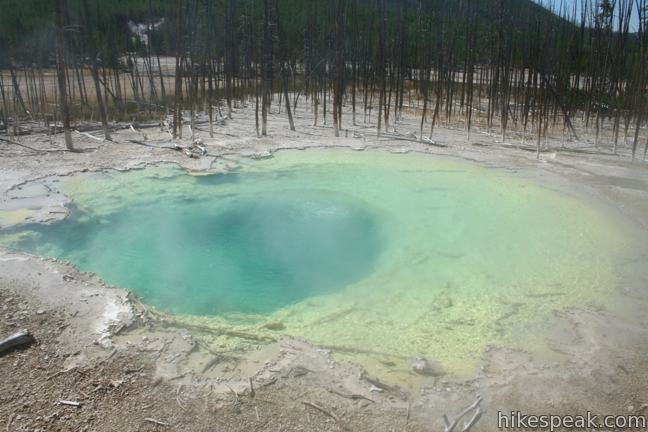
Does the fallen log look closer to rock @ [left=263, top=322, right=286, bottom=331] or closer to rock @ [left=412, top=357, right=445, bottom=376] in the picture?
rock @ [left=263, top=322, right=286, bottom=331]

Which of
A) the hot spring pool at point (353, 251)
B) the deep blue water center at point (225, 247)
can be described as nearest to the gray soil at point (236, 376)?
the hot spring pool at point (353, 251)

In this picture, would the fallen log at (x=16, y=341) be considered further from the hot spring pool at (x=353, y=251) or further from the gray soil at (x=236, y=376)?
the hot spring pool at (x=353, y=251)

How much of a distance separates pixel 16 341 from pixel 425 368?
2828mm

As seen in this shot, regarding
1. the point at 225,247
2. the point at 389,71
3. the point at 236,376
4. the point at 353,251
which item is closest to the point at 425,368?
the point at 236,376

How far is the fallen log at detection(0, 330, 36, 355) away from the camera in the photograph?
3564 millimetres

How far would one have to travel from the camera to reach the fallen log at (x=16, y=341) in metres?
3.56

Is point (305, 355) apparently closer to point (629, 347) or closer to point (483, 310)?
point (483, 310)

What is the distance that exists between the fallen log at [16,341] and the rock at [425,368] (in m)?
2.70

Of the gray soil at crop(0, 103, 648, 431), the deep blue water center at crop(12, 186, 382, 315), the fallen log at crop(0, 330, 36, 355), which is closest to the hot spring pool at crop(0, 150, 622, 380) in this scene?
the deep blue water center at crop(12, 186, 382, 315)

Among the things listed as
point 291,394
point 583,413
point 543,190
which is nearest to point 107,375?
point 291,394

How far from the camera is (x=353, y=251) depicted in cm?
614

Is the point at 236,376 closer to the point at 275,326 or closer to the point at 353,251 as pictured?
the point at 275,326

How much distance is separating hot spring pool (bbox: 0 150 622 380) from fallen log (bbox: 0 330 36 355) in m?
1.16

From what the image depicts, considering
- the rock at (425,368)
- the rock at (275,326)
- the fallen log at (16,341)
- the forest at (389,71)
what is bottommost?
the rock at (275,326)
